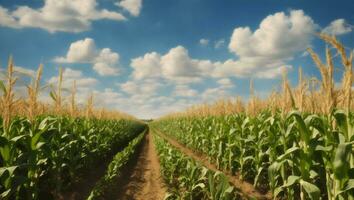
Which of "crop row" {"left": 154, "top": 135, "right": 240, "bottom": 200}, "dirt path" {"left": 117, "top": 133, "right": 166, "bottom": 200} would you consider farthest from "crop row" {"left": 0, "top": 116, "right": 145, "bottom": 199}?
"crop row" {"left": 154, "top": 135, "right": 240, "bottom": 200}

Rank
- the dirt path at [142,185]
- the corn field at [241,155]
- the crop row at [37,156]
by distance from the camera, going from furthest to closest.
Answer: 1. the dirt path at [142,185]
2. the crop row at [37,156]
3. the corn field at [241,155]

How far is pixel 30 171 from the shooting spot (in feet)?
22.5

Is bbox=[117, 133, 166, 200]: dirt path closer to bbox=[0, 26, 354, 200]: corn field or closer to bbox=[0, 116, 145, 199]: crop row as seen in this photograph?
bbox=[0, 26, 354, 200]: corn field

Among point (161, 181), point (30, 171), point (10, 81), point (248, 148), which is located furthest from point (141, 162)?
point (10, 81)

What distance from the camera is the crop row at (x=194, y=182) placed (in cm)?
616

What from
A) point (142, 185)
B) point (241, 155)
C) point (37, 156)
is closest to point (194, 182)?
point (241, 155)

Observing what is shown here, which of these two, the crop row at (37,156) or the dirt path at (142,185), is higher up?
the crop row at (37,156)

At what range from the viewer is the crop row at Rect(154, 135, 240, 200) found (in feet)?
20.2

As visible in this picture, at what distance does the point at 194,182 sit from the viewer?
788 cm

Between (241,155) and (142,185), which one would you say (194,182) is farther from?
(142,185)

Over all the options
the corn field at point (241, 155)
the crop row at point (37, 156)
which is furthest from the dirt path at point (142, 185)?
the crop row at point (37, 156)

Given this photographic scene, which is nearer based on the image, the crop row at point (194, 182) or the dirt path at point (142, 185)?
the crop row at point (194, 182)

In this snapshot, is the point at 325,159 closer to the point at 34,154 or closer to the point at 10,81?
the point at 34,154

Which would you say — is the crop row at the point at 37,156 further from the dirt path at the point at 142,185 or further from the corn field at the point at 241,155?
the dirt path at the point at 142,185
